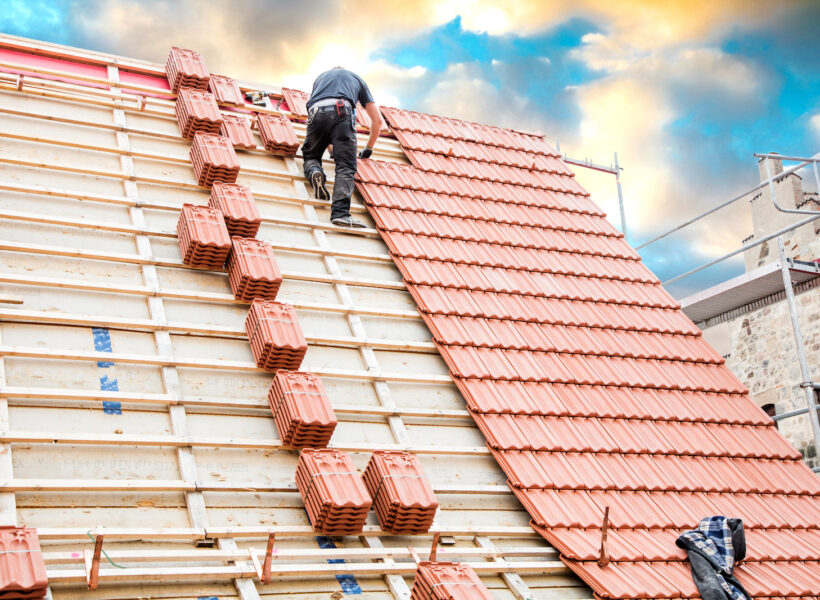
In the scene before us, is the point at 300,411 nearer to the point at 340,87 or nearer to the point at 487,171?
the point at 340,87

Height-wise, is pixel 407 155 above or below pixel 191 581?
above

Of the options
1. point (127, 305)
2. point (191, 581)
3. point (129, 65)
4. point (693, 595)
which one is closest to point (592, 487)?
point (693, 595)

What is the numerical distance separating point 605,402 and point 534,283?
4.22 ft

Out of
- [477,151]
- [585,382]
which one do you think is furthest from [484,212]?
[585,382]

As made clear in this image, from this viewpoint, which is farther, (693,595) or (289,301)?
(289,301)

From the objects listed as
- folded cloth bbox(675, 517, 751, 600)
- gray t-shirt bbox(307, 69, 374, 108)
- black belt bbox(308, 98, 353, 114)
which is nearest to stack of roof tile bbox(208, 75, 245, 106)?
gray t-shirt bbox(307, 69, 374, 108)

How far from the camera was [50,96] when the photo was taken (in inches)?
246

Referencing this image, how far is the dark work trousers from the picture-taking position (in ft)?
20.8

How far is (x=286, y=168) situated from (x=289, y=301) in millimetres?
1769

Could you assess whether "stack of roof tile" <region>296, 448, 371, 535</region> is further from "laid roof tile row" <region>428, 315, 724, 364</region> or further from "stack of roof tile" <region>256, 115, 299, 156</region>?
"stack of roof tile" <region>256, 115, 299, 156</region>

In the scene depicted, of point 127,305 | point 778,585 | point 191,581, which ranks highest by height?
point 127,305

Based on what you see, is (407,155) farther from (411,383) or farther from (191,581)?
(191,581)

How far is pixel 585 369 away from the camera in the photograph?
229 inches

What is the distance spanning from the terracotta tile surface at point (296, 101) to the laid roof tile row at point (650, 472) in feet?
13.1
